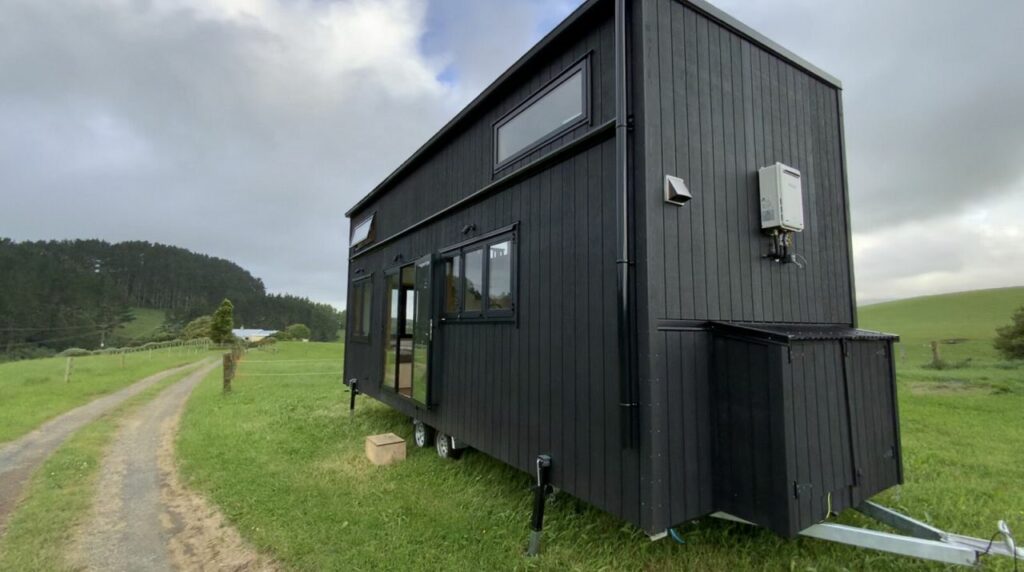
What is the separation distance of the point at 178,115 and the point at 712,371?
1939 cm

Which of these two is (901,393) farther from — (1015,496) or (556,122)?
(556,122)

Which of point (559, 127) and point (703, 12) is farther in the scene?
point (559, 127)

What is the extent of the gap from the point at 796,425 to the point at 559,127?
2.53 m

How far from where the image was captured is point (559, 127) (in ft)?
11.3

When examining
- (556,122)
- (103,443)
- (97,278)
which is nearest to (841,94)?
(556,122)

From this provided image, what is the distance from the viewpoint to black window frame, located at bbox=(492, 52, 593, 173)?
314 cm

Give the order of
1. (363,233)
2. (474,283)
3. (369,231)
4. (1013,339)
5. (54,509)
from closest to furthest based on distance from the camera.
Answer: (54,509), (474,283), (369,231), (363,233), (1013,339)

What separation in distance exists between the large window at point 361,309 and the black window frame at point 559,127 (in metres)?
4.31

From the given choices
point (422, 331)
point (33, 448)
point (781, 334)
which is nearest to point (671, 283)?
point (781, 334)

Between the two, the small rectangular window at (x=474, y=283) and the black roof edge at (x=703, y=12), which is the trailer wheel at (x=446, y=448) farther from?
the black roof edge at (x=703, y=12)

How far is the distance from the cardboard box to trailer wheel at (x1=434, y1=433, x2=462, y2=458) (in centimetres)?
42

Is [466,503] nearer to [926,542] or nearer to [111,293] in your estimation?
[926,542]

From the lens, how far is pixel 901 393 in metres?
9.59

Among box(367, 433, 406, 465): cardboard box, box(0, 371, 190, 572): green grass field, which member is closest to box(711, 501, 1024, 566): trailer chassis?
box(367, 433, 406, 465): cardboard box
